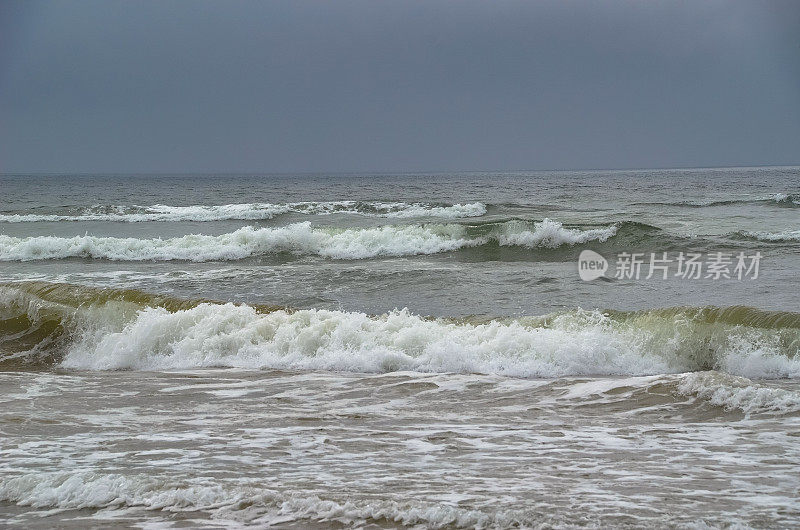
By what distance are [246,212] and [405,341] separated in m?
26.8

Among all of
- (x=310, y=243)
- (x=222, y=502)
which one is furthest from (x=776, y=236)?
(x=222, y=502)

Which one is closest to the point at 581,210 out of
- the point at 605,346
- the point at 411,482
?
the point at 605,346

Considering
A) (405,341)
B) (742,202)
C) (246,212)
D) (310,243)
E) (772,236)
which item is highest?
(742,202)

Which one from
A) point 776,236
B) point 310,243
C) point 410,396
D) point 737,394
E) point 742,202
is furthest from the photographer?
point 742,202

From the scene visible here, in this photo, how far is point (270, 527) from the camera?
3.96 meters

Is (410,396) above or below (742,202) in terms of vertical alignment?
below

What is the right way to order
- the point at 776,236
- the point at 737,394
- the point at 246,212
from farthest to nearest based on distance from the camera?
1. the point at 246,212
2. the point at 776,236
3. the point at 737,394

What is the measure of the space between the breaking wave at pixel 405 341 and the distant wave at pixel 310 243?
33.5 ft

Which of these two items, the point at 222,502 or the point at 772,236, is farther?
the point at 772,236

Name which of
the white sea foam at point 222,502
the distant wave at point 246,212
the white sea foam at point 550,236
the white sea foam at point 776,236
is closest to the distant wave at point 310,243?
the white sea foam at point 550,236

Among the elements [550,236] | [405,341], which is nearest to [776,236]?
[550,236]

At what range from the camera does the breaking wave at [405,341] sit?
845 cm

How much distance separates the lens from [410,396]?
23.7 feet

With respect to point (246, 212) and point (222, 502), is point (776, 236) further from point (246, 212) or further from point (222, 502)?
point (246, 212)
